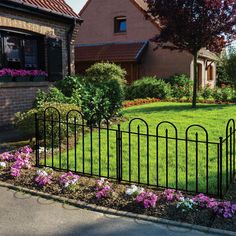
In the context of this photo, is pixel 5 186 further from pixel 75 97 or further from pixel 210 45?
pixel 210 45

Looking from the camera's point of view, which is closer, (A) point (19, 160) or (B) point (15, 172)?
(B) point (15, 172)

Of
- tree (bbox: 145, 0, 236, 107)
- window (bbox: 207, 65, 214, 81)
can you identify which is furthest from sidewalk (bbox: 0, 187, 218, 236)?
window (bbox: 207, 65, 214, 81)

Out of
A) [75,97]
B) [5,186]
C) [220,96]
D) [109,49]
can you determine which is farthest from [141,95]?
[5,186]

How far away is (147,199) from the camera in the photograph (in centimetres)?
426

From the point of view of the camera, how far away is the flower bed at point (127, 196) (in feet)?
13.0

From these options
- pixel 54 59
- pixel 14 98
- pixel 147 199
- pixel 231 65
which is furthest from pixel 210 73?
pixel 147 199

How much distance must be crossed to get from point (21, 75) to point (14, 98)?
0.64 m

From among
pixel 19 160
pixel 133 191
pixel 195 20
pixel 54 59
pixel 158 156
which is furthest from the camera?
pixel 195 20

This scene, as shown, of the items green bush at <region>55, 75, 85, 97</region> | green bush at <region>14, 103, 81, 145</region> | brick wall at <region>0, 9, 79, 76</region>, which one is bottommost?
green bush at <region>14, 103, 81, 145</region>

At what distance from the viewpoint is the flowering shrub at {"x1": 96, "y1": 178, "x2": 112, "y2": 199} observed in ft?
14.7

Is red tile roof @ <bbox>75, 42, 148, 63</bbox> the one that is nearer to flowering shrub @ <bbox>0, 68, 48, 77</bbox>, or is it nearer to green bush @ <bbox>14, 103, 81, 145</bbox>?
flowering shrub @ <bbox>0, 68, 48, 77</bbox>

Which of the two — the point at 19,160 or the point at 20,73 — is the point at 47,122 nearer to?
the point at 19,160

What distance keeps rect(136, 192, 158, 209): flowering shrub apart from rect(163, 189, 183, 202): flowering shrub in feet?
0.50

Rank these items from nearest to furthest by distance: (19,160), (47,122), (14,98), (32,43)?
1. (19,160)
2. (47,122)
3. (14,98)
4. (32,43)
